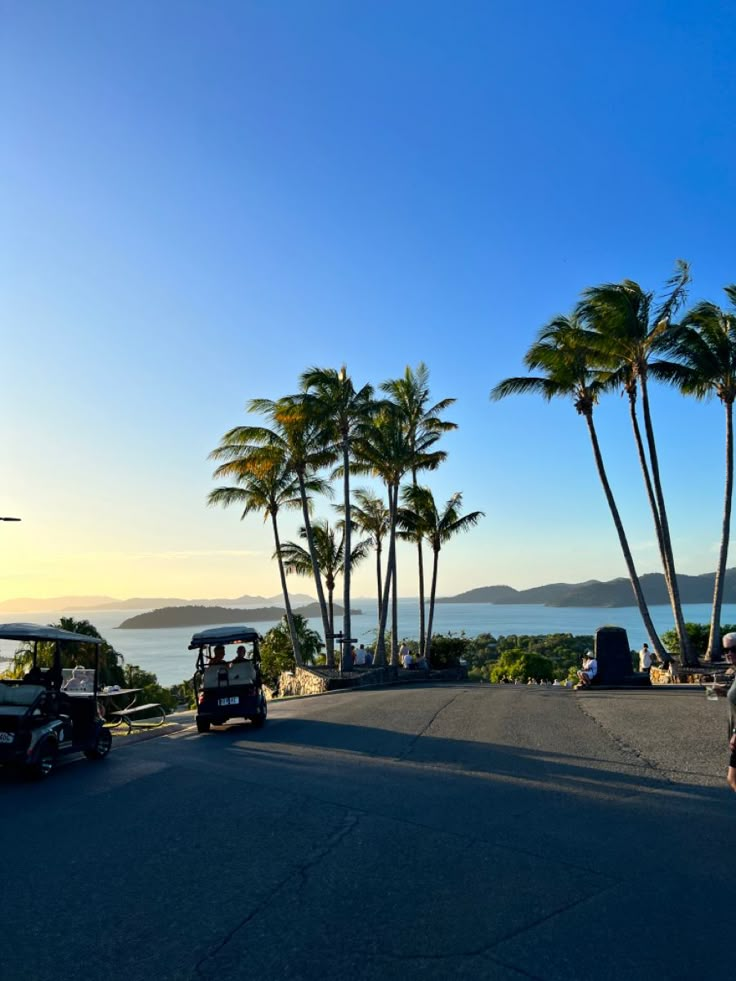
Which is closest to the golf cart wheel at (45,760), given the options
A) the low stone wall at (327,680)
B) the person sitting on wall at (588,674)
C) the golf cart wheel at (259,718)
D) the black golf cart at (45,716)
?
the black golf cart at (45,716)

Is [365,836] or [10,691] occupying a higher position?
[10,691]

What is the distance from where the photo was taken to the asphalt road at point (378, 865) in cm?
435

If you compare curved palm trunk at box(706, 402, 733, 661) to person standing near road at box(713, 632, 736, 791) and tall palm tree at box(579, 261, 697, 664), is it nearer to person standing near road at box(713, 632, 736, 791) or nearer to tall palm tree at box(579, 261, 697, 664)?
tall palm tree at box(579, 261, 697, 664)

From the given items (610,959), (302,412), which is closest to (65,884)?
(610,959)

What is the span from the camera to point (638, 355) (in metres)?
27.9

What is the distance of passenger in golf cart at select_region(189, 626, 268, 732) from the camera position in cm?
1551

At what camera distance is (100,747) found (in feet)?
40.8

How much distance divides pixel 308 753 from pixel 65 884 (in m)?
6.31

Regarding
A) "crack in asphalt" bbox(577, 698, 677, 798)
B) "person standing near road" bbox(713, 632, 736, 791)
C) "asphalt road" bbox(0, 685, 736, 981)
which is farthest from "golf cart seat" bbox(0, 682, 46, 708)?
"person standing near road" bbox(713, 632, 736, 791)

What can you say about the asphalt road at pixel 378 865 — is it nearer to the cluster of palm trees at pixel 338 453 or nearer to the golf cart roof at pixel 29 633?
the golf cart roof at pixel 29 633

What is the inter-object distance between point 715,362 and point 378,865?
85.3 ft

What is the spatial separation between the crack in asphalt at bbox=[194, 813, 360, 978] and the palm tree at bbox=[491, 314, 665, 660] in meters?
24.5

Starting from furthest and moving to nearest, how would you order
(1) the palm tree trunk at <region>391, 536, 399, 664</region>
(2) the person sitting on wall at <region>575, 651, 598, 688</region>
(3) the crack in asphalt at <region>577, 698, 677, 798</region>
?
(1) the palm tree trunk at <region>391, 536, 399, 664</region> → (2) the person sitting on wall at <region>575, 651, 598, 688</region> → (3) the crack in asphalt at <region>577, 698, 677, 798</region>

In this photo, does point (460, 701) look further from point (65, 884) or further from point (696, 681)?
point (65, 884)
